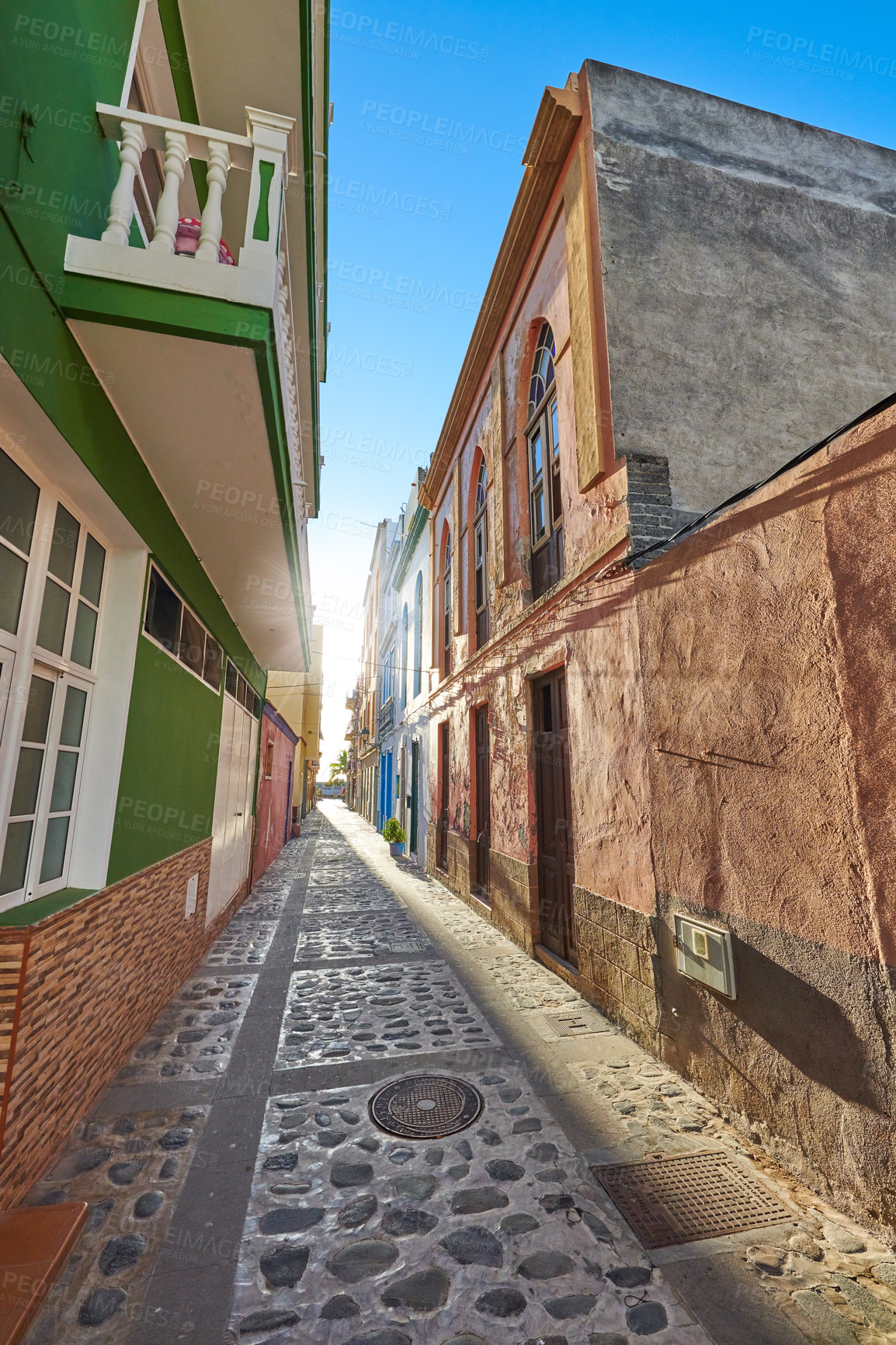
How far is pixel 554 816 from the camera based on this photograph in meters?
6.74

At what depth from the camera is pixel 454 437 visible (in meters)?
11.6

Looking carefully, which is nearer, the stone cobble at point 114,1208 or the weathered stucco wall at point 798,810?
the stone cobble at point 114,1208

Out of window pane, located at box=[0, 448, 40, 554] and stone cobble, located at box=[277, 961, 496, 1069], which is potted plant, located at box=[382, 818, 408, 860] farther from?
window pane, located at box=[0, 448, 40, 554]

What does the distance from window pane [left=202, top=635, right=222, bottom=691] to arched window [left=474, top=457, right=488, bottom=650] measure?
431 centimetres

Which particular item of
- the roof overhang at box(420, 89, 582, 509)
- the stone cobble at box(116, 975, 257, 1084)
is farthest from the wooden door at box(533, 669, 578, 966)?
the roof overhang at box(420, 89, 582, 509)

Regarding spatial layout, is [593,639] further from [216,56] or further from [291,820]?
[291,820]

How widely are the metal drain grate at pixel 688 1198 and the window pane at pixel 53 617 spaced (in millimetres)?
4013

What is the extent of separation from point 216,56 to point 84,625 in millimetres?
4497

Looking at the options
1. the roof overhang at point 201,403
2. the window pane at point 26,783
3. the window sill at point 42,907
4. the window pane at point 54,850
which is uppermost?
the roof overhang at point 201,403

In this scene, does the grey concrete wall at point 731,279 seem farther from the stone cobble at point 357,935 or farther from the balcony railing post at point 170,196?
the stone cobble at point 357,935

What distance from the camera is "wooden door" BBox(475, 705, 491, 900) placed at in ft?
30.8

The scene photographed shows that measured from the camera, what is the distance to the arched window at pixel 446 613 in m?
12.5

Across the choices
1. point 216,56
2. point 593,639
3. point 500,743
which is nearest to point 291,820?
point 500,743

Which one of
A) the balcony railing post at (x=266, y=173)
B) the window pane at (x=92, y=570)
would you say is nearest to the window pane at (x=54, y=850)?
the window pane at (x=92, y=570)
